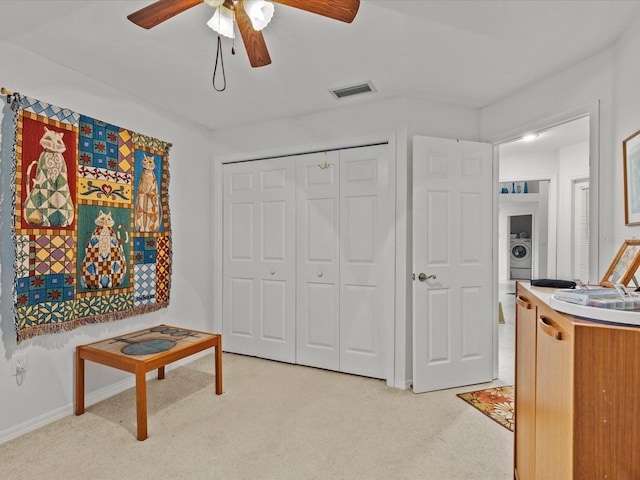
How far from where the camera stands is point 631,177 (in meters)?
1.79

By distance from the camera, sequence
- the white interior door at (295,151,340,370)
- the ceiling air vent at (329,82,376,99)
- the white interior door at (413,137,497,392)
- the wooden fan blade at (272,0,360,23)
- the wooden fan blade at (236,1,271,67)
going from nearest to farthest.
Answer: the wooden fan blade at (272,0,360,23) → the wooden fan blade at (236,1,271,67) → the ceiling air vent at (329,82,376,99) → the white interior door at (413,137,497,392) → the white interior door at (295,151,340,370)

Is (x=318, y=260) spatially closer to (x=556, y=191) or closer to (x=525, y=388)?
(x=525, y=388)

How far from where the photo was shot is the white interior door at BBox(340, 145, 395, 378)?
2941 millimetres

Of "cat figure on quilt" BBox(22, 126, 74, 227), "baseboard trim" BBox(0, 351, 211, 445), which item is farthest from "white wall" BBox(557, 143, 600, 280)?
"cat figure on quilt" BBox(22, 126, 74, 227)

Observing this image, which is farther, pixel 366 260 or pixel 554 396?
pixel 366 260

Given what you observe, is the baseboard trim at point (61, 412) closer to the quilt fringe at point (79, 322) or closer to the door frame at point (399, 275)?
the quilt fringe at point (79, 322)

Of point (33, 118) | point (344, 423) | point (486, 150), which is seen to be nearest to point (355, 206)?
point (486, 150)

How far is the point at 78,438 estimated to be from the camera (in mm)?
2121

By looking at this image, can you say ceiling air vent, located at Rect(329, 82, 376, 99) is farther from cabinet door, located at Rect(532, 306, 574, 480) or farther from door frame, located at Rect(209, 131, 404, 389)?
cabinet door, located at Rect(532, 306, 574, 480)

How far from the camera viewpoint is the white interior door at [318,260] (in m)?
3.21

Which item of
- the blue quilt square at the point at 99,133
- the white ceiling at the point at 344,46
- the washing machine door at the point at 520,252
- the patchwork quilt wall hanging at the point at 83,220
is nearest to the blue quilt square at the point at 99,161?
the patchwork quilt wall hanging at the point at 83,220

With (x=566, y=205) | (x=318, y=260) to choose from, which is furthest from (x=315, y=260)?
(x=566, y=205)

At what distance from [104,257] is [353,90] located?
232 centimetres

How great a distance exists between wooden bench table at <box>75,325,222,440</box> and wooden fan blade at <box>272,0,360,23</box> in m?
A: 2.10
